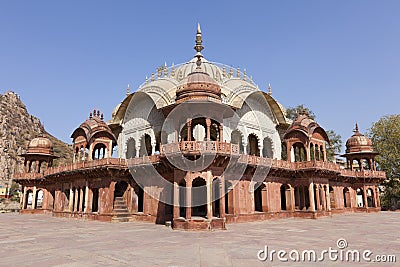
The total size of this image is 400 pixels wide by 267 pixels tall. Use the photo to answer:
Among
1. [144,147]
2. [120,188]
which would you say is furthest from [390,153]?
[120,188]

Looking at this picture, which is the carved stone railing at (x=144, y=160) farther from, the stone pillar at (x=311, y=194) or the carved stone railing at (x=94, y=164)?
the stone pillar at (x=311, y=194)

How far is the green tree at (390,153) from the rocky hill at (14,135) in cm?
6584

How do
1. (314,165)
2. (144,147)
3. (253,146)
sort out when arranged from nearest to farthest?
(314,165)
(144,147)
(253,146)

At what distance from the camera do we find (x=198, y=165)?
622 inches

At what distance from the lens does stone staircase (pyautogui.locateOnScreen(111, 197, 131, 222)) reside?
2106 cm

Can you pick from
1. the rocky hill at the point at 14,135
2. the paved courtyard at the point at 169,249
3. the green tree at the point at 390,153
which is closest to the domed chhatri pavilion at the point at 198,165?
the paved courtyard at the point at 169,249

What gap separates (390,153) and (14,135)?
95.2 meters

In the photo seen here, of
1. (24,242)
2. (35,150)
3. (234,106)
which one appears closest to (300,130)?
(234,106)

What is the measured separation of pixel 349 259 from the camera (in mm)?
8234

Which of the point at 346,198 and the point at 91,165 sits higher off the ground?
the point at 91,165

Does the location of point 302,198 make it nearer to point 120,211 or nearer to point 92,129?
point 120,211

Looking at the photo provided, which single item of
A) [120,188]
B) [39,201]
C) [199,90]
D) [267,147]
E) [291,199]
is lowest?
[39,201]

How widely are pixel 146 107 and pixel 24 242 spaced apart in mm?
15623

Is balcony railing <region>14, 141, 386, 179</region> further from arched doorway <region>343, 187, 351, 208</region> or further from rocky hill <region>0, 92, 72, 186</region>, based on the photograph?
rocky hill <region>0, 92, 72, 186</region>
